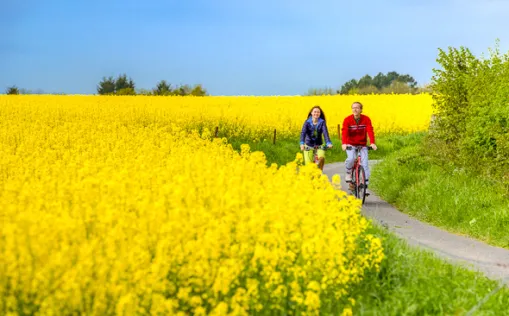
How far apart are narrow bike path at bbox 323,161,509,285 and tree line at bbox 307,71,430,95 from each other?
3873 cm

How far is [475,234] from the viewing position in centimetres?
1247

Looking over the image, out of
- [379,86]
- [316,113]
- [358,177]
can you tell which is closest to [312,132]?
[316,113]

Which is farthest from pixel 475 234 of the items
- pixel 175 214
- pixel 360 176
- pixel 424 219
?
pixel 175 214

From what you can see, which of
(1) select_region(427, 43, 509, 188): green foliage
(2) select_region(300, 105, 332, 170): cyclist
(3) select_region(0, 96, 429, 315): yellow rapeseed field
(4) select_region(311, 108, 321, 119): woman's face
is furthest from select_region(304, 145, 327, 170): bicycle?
(3) select_region(0, 96, 429, 315): yellow rapeseed field

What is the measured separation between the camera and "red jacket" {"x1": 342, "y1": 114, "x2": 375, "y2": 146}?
47.5ft

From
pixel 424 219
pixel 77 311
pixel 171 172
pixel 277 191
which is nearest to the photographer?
pixel 77 311

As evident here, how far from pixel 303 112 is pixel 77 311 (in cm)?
3143

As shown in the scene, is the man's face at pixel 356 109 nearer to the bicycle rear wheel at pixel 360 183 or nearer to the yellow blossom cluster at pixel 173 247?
the bicycle rear wheel at pixel 360 183

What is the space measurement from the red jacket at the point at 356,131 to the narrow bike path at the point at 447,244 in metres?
1.39

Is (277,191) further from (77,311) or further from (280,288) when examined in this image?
(77,311)

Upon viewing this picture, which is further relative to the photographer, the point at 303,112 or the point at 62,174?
the point at 303,112

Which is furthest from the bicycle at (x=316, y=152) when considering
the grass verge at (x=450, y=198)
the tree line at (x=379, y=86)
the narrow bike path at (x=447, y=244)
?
the tree line at (x=379, y=86)

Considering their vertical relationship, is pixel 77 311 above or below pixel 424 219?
above

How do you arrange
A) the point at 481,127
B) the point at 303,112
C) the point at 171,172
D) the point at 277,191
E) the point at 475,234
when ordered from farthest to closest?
the point at 303,112
the point at 481,127
the point at 475,234
the point at 171,172
the point at 277,191
